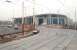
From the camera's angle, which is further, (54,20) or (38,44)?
(54,20)

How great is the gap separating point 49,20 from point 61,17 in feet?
24.6

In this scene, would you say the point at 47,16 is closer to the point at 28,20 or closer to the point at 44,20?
the point at 44,20

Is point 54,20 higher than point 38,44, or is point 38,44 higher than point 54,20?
point 54,20

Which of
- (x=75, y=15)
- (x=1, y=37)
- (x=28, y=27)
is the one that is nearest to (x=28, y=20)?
(x=75, y=15)

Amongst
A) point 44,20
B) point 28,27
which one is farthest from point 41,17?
point 28,27

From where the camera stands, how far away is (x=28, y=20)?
139875 millimetres

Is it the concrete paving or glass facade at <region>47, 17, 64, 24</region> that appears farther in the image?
glass facade at <region>47, 17, 64, 24</region>

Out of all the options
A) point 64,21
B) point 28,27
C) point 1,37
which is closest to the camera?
point 1,37

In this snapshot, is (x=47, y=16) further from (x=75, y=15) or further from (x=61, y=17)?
(x=75, y=15)

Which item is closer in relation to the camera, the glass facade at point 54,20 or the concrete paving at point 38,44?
the concrete paving at point 38,44

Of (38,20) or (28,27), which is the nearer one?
(28,27)

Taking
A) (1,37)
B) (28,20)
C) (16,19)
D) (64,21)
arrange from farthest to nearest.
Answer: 1. (16,19)
2. (28,20)
3. (64,21)
4. (1,37)

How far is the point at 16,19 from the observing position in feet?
495

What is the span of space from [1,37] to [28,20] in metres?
105
